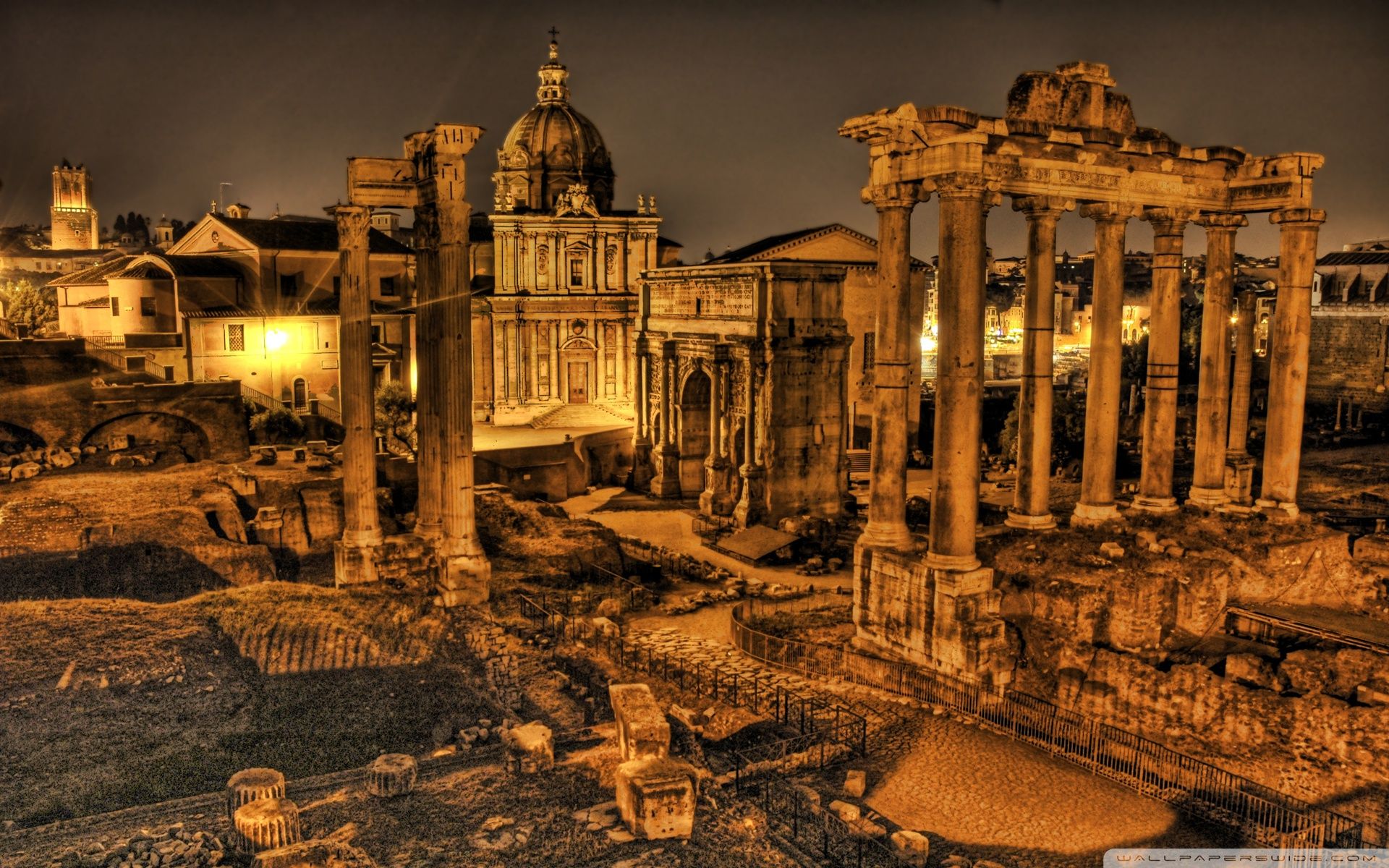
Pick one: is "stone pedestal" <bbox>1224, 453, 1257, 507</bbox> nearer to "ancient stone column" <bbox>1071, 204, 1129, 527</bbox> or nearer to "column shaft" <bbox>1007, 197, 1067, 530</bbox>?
"ancient stone column" <bbox>1071, 204, 1129, 527</bbox>

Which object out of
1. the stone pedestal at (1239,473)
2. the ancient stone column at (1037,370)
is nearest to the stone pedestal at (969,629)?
the ancient stone column at (1037,370)

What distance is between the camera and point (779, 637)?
69.6 feet

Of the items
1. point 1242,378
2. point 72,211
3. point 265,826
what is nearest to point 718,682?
point 265,826

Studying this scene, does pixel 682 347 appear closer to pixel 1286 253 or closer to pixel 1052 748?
pixel 1286 253

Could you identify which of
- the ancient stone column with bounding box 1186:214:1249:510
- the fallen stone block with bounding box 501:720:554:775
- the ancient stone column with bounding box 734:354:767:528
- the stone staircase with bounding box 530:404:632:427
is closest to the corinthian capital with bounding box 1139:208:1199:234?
the ancient stone column with bounding box 1186:214:1249:510

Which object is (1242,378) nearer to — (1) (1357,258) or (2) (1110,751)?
(2) (1110,751)

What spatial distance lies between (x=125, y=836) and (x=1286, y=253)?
836 inches

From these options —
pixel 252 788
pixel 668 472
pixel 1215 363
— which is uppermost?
pixel 1215 363

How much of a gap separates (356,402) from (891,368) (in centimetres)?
998

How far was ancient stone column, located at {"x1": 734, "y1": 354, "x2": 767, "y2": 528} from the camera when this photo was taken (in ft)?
119

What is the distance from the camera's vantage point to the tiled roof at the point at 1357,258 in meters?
58.7

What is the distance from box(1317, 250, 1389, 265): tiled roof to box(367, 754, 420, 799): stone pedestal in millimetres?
56885

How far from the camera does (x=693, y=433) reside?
4200 cm

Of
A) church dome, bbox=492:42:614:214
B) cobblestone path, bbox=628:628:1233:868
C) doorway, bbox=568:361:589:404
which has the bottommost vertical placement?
cobblestone path, bbox=628:628:1233:868
